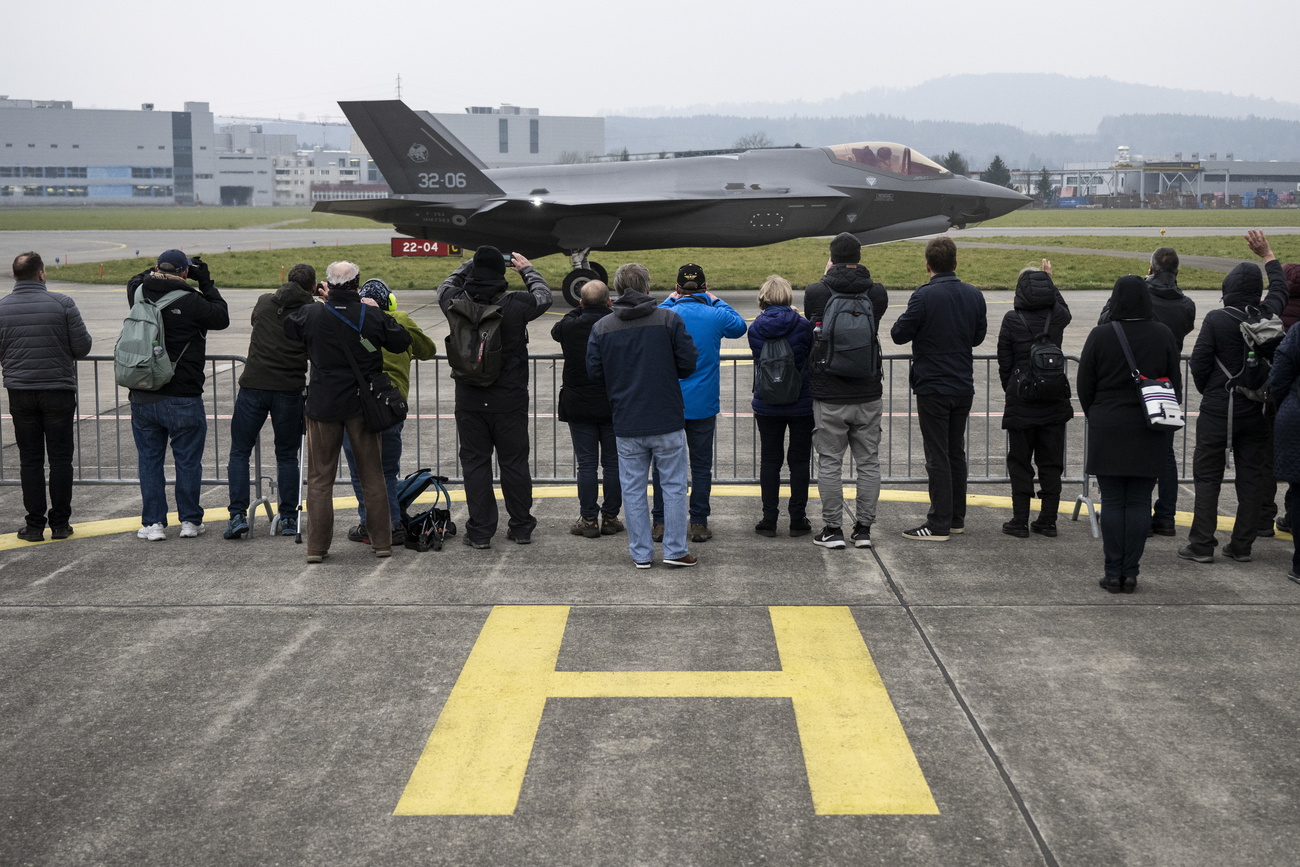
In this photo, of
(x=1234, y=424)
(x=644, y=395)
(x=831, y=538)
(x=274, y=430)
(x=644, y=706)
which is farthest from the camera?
(x=274, y=430)

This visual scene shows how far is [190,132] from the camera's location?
188 metres

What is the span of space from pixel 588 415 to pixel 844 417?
5.49 feet

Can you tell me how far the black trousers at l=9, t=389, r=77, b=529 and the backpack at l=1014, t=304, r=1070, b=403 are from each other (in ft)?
20.7

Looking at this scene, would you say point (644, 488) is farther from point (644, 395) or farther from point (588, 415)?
point (588, 415)

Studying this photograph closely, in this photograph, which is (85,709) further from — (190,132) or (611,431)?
(190,132)

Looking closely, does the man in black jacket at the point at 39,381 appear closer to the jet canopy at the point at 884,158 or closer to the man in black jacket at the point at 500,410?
the man in black jacket at the point at 500,410

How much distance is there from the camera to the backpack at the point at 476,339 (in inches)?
275

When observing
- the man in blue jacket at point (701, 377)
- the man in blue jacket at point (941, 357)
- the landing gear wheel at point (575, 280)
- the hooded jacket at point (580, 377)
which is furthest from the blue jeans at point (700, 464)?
the landing gear wheel at point (575, 280)

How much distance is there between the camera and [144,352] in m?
7.04

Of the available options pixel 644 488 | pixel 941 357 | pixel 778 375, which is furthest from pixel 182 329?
pixel 941 357

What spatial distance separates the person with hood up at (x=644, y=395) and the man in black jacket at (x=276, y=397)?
2035mm

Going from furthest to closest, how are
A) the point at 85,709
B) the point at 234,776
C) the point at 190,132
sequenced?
the point at 190,132 → the point at 85,709 → the point at 234,776

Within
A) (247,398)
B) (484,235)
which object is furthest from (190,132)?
(247,398)

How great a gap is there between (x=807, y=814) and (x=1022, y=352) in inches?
176
